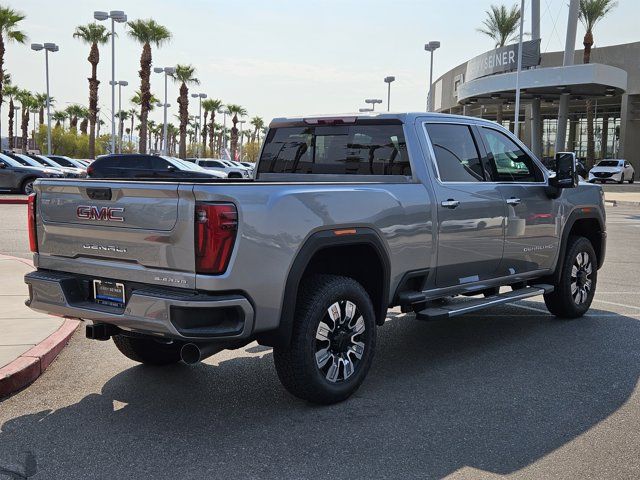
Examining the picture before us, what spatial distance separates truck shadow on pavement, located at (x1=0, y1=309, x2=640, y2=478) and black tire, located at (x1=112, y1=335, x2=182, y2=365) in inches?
4.2

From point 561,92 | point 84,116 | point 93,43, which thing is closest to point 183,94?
point 93,43

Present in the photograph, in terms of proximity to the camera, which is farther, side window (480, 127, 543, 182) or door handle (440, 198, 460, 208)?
side window (480, 127, 543, 182)

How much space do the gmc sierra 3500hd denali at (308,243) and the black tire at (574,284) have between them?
0.64 m

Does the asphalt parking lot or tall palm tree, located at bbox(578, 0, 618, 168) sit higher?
tall palm tree, located at bbox(578, 0, 618, 168)

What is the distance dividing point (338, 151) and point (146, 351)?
2242 millimetres

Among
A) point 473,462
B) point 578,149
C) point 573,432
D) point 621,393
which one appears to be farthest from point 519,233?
point 578,149

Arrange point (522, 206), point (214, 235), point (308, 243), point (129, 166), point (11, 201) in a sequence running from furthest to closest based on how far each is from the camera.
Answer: point (129, 166)
point (11, 201)
point (522, 206)
point (308, 243)
point (214, 235)

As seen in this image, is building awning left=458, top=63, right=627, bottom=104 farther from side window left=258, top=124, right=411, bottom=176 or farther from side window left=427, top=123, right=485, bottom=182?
side window left=258, top=124, right=411, bottom=176

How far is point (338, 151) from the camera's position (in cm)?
631

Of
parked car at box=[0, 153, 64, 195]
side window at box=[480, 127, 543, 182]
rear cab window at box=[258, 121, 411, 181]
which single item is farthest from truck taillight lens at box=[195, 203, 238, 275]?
parked car at box=[0, 153, 64, 195]

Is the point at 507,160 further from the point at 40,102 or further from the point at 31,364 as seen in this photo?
the point at 40,102

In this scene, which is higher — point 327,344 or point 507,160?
point 507,160

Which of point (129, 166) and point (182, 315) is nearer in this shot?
point (182, 315)

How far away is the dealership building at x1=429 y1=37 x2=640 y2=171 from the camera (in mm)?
44375
